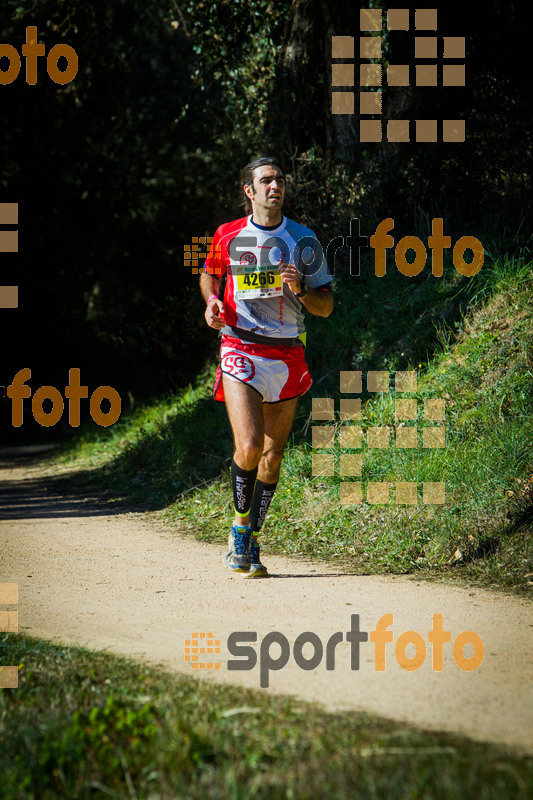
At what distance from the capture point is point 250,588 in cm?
507

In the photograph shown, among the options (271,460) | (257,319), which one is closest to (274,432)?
(271,460)

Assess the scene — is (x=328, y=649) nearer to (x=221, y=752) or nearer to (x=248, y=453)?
(x=221, y=752)

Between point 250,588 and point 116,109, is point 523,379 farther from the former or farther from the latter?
point 116,109

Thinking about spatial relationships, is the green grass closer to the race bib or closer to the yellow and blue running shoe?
the yellow and blue running shoe

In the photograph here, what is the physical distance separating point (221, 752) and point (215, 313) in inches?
127

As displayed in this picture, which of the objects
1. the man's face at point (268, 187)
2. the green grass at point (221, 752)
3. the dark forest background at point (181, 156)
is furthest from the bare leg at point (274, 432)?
the dark forest background at point (181, 156)

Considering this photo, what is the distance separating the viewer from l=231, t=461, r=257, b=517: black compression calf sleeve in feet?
18.3

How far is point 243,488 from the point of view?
5590 mm

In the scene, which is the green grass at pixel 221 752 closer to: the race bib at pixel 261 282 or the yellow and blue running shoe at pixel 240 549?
the yellow and blue running shoe at pixel 240 549

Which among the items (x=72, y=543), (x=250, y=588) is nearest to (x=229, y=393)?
(x=250, y=588)

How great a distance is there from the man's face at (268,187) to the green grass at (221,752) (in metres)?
3.26

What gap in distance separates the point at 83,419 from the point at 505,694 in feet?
49.8

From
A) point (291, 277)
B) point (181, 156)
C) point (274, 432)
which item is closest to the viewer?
point (291, 277)

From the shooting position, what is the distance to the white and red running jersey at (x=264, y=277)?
546 cm
